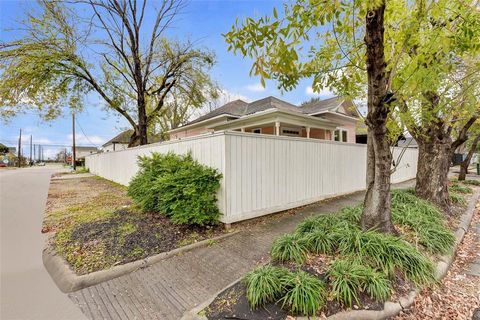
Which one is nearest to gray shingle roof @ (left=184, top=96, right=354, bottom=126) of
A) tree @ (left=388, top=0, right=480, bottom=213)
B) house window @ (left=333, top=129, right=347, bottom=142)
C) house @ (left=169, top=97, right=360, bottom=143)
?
house @ (left=169, top=97, right=360, bottom=143)

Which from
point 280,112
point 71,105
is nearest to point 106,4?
point 71,105

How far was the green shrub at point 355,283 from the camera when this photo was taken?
2338 mm

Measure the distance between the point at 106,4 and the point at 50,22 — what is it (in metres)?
2.67

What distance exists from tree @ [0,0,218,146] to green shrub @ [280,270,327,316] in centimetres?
1267

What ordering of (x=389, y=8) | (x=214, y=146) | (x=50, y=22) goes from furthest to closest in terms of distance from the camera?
(x=50, y=22)
(x=214, y=146)
(x=389, y=8)

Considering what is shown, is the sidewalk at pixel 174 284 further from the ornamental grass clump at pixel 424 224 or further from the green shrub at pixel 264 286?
the ornamental grass clump at pixel 424 224

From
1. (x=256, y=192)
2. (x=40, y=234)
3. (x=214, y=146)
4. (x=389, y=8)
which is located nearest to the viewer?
(x=389, y=8)

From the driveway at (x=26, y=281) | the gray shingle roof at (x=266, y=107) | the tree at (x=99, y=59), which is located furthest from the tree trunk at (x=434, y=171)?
the tree at (x=99, y=59)

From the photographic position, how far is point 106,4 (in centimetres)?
Answer: 1129

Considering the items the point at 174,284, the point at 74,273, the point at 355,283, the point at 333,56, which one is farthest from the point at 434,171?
the point at 74,273

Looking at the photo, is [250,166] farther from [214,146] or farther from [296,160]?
[296,160]

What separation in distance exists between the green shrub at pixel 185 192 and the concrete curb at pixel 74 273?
0.69 meters

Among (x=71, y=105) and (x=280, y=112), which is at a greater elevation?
(x=71, y=105)

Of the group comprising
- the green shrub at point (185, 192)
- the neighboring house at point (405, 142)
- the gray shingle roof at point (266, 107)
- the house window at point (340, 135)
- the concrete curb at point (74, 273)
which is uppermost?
the gray shingle roof at point (266, 107)
